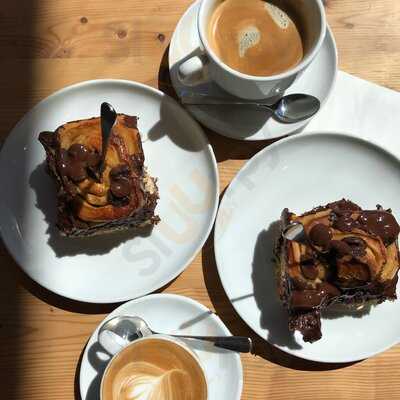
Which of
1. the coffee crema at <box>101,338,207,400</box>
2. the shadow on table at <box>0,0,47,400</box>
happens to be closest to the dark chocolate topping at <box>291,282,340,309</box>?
the coffee crema at <box>101,338,207,400</box>

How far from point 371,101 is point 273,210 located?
1.26 feet

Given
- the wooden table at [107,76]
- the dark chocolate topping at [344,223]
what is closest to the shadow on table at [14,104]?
the wooden table at [107,76]

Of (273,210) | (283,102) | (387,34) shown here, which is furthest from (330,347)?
(387,34)

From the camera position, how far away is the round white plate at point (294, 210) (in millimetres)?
1306

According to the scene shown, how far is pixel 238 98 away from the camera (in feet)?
4.47

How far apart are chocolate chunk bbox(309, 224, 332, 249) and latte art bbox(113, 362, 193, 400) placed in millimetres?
409

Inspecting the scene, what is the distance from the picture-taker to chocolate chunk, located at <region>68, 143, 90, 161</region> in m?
1.20

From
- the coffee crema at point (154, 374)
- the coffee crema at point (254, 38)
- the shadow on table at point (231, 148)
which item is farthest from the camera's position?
the shadow on table at point (231, 148)

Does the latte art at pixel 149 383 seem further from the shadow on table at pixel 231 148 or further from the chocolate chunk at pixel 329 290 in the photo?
the shadow on table at pixel 231 148

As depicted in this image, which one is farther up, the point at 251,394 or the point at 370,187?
the point at 370,187

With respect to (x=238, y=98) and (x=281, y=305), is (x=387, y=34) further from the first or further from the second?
(x=281, y=305)

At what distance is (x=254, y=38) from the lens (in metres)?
1.29

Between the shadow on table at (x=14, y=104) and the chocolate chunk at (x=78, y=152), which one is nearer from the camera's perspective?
the chocolate chunk at (x=78, y=152)

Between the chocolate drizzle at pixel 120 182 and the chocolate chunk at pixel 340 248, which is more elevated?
the chocolate drizzle at pixel 120 182
